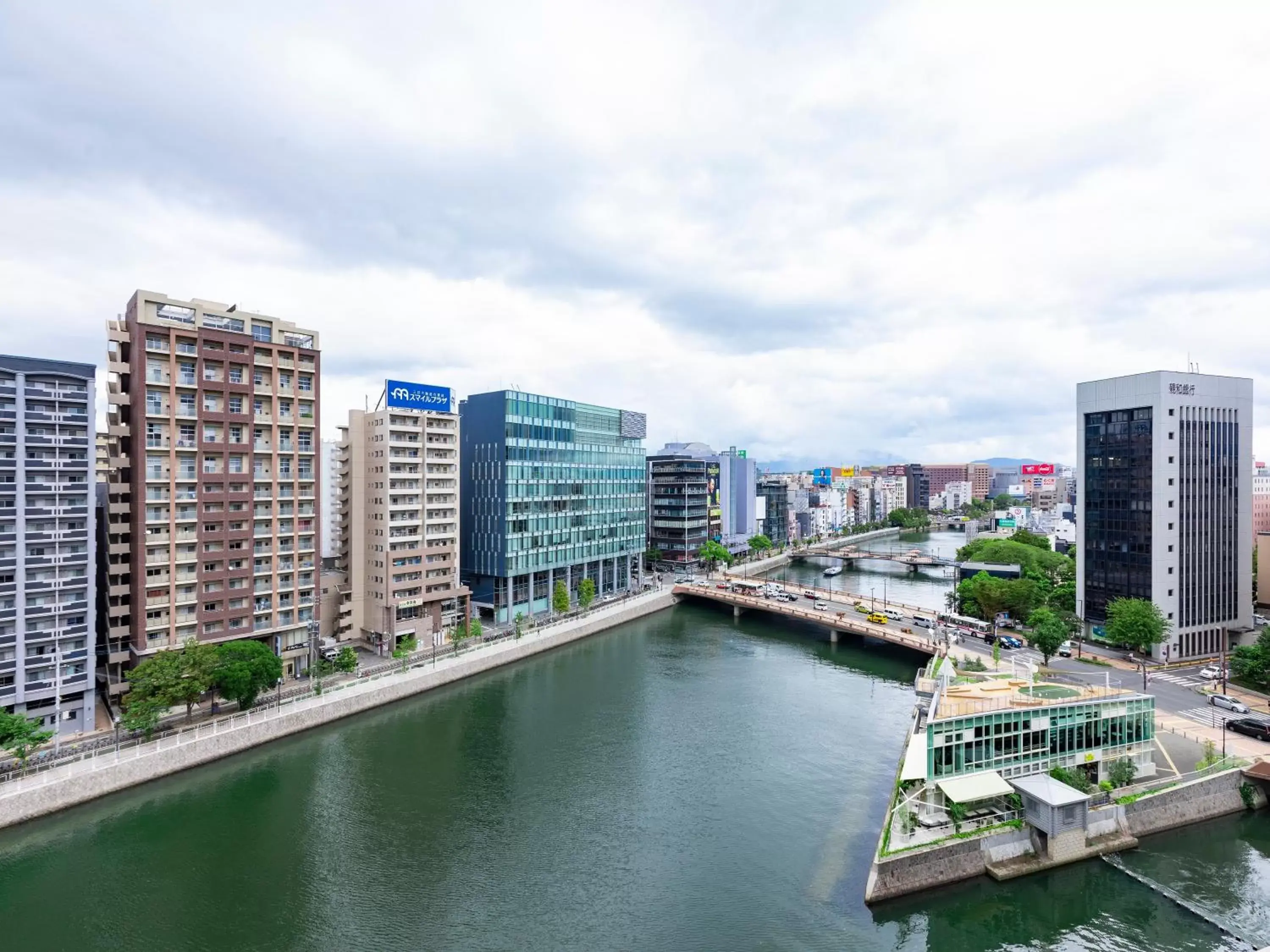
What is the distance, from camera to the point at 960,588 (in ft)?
217

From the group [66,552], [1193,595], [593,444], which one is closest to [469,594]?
[593,444]

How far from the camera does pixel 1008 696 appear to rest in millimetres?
31047

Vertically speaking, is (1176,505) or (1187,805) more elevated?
(1176,505)

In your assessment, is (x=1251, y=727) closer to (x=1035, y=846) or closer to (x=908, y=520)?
(x=1035, y=846)

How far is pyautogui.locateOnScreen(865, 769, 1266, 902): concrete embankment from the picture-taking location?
2445cm

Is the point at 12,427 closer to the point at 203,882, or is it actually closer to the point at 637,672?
→ the point at 203,882

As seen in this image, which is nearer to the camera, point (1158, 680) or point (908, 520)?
point (1158, 680)

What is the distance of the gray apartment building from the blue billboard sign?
2083 centimetres

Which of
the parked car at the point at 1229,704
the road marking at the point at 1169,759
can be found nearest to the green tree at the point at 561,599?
the road marking at the point at 1169,759

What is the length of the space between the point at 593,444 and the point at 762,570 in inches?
1800

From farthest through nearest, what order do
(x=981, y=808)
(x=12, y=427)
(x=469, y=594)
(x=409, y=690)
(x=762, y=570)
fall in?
(x=762, y=570)
(x=469, y=594)
(x=409, y=690)
(x=12, y=427)
(x=981, y=808)

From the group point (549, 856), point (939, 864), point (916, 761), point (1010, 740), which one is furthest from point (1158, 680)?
point (549, 856)

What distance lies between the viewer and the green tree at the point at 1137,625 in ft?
154

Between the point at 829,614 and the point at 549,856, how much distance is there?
46714 millimetres
